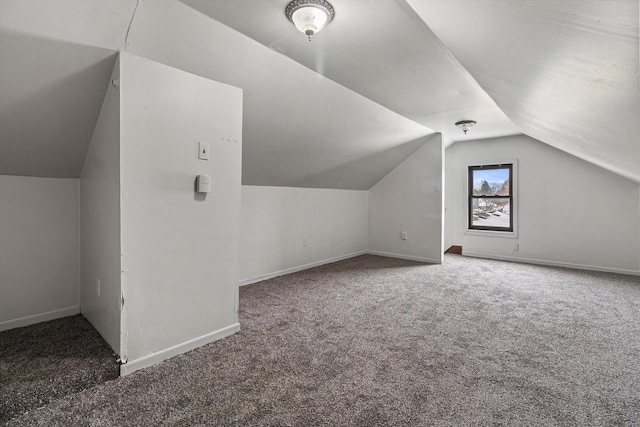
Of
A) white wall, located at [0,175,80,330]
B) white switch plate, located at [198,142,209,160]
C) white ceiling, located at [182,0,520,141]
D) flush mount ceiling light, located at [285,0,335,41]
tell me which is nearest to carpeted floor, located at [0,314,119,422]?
white wall, located at [0,175,80,330]

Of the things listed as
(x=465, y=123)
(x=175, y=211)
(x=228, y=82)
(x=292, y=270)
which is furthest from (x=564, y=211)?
(x=175, y=211)

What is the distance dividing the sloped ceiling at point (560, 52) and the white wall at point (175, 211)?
4.79 feet

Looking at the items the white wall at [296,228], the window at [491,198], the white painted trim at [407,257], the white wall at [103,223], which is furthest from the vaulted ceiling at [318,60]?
the window at [491,198]

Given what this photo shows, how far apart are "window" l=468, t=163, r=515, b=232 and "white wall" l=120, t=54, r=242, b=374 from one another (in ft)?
15.5

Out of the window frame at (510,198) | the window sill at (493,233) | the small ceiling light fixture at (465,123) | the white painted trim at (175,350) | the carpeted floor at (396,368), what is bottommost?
the carpeted floor at (396,368)

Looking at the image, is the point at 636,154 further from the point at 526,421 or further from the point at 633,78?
the point at 526,421

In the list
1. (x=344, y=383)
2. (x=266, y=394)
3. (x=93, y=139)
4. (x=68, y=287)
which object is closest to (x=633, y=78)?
(x=344, y=383)

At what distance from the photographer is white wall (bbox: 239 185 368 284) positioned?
146 inches

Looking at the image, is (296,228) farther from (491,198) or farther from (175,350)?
(491,198)

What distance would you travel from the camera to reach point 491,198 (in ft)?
17.9

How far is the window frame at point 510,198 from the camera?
5141 mm

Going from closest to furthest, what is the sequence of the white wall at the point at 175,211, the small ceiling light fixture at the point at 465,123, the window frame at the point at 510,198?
the white wall at the point at 175,211
the small ceiling light fixture at the point at 465,123
the window frame at the point at 510,198

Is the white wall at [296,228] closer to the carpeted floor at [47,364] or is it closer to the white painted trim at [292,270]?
the white painted trim at [292,270]

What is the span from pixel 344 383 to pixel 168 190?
1.57m
